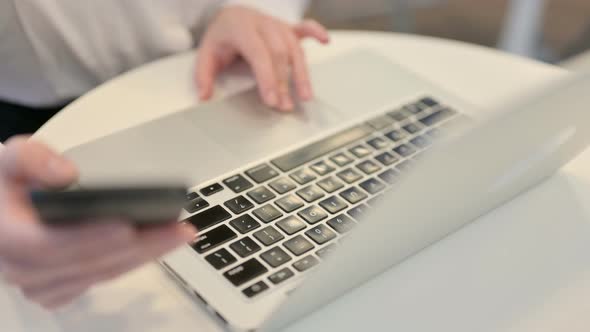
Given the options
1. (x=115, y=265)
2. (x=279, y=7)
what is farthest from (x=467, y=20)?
(x=115, y=265)

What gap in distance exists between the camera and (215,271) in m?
0.41

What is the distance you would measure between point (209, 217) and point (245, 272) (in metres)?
0.06

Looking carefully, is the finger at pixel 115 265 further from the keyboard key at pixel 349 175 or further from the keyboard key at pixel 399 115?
the keyboard key at pixel 399 115

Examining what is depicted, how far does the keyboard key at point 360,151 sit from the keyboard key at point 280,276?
0.51ft

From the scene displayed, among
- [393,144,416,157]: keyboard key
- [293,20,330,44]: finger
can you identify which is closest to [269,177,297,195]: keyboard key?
[393,144,416,157]: keyboard key

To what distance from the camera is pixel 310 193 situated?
49cm

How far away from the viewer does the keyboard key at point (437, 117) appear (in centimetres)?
59

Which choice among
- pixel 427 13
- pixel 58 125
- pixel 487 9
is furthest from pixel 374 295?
pixel 487 9

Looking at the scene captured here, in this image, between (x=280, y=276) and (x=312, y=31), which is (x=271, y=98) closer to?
(x=312, y=31)

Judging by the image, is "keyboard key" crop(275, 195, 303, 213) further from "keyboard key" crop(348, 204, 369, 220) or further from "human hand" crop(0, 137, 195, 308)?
"human hand" crop(0, 137, 195, 308)

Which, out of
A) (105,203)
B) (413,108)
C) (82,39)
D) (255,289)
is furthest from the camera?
(82,39)

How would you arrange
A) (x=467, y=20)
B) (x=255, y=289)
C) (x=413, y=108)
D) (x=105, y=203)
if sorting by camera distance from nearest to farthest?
(x=105, y=203) < (x=255, y=289) < (x=413, y=108) < (x=467, y=20)

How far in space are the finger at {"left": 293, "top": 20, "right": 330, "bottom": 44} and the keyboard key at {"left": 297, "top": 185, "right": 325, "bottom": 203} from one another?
249 mm

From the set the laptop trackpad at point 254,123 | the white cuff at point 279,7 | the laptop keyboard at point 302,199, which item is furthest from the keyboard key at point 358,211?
the white cuff at point 279,7
